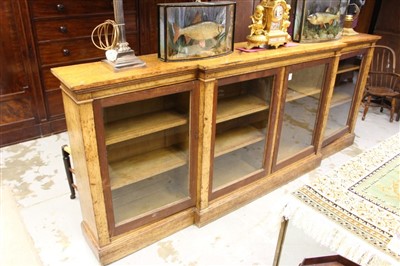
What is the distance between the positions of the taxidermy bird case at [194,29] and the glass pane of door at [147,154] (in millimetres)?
228

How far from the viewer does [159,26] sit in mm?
1611

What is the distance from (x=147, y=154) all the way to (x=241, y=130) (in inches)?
28.2

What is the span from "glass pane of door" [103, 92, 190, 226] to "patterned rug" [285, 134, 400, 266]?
821 mm

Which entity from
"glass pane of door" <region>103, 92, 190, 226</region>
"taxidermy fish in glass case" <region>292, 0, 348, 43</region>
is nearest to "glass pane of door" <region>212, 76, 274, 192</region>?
"glass pane of door" <region>103, 92, 190, 226</region>

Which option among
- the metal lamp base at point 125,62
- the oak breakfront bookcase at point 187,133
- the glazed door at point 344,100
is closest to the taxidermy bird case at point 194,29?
the oak breakfront bookcase at point 187,133

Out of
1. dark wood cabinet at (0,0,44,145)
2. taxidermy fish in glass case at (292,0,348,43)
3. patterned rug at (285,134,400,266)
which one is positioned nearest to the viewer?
patterned rug at (285,134,400,266)

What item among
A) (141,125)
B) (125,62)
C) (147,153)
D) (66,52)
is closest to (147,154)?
(147,153)

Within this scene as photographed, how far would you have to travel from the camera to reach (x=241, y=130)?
90.6 inches

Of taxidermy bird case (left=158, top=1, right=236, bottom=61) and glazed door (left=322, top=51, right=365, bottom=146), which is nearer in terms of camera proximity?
taxidermy bird case (left=158, top=1, right=236, bottom=61)

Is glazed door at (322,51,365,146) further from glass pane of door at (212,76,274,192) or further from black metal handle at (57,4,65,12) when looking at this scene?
black metal handle at (57,4,65,12)

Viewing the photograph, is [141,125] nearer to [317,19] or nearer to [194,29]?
[194,29]

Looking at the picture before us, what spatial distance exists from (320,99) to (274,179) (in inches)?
A: 28.0

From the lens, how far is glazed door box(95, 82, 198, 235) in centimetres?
162

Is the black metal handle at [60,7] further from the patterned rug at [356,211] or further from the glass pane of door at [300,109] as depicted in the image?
the patterned rug at [356,211]
